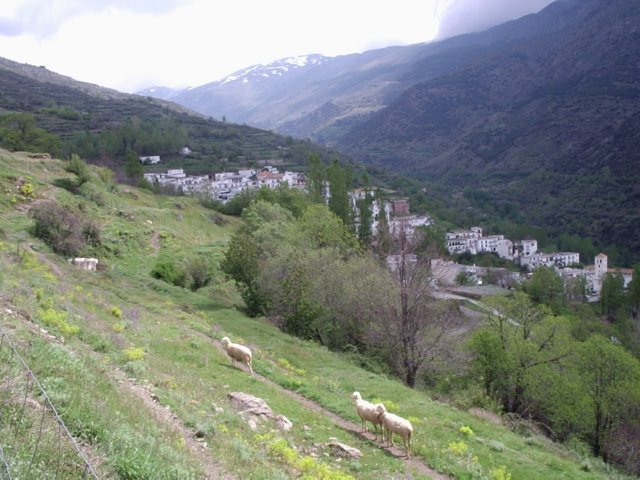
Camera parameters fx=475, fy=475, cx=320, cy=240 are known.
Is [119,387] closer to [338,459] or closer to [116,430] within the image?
[116,430]

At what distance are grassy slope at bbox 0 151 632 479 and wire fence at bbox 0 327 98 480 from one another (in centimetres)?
33

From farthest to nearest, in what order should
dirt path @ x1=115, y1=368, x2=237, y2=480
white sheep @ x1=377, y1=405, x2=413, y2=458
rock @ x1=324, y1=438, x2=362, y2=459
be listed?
white sheep @ x1=377, y1=405, x2=413, y2=458
rock @ x1=324, y1=438, x2=362, y2=459
dirt path @ x1=115, y1=368, x2=237, y2=480

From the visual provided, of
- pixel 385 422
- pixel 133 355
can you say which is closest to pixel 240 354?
pixel 133 355

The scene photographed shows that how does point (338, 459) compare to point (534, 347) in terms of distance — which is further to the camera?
point (534, 347)

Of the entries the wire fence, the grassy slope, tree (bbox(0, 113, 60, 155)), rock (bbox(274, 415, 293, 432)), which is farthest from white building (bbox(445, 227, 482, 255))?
the wire fence

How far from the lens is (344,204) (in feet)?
229

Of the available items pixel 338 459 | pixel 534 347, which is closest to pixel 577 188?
pixel 534 347

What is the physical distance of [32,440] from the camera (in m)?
6.13

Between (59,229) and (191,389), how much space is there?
26.2m

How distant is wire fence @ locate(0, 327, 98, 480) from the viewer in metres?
5.46

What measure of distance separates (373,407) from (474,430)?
5.23m

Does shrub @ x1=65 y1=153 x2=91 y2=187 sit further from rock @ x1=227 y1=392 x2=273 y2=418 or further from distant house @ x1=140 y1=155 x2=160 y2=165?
distant house @ x1=140 y1=155 x2=160 y2=165

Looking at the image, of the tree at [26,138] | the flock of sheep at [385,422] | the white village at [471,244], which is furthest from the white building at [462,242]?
the flock of sheep at [385,422]

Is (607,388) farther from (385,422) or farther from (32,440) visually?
(32,440)
